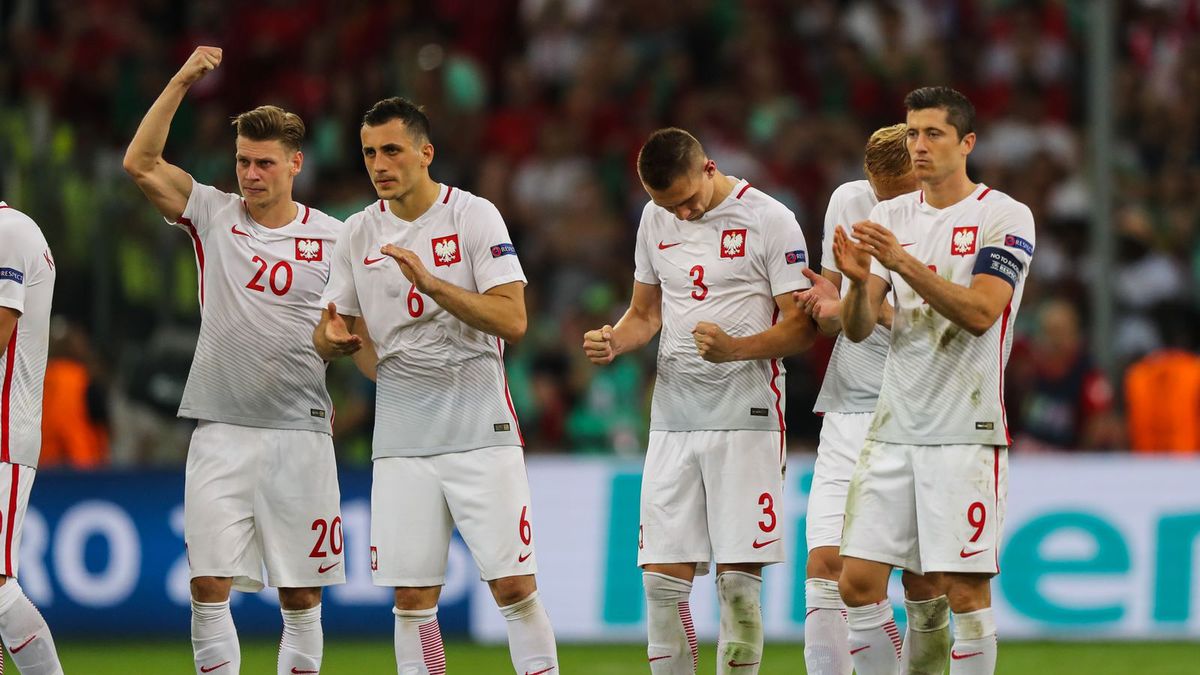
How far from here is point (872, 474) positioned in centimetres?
795

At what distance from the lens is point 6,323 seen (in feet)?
25.9

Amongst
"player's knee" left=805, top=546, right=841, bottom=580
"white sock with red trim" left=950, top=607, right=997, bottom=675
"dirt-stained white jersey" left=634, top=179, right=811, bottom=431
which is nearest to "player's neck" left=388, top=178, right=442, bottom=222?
"dirt-stained white jersey" left=634, top=179, right=811, bottom=431

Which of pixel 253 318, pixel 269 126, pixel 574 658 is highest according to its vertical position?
pixel 269 126

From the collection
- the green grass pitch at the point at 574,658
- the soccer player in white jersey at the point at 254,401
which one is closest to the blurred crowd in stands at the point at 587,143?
the green grass pitch at the point at 574,658

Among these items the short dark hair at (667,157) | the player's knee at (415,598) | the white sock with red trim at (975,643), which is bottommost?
the white sock with red trim at (975,643)

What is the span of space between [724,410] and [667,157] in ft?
3.65

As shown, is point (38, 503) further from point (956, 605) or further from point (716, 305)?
point (956, 605)

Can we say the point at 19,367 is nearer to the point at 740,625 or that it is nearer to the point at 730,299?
the point at 730,299

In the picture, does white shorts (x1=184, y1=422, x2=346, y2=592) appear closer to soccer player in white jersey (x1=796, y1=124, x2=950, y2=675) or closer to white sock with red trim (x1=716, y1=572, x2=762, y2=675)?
white sock with red trim (x1=716, y1=572, x2=762, y2=675)

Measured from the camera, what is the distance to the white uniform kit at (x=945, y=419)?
7.72 meters

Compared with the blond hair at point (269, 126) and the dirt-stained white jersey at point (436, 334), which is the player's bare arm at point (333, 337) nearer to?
the dirt-stained white jersey at point (436, 334)

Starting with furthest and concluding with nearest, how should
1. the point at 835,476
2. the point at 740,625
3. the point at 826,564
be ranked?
the point at 835,476
the point at 826,564
the point at 740,625

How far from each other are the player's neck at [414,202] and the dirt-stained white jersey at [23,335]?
145 cm

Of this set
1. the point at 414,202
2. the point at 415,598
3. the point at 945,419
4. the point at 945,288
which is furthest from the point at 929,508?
the point at 414,202
